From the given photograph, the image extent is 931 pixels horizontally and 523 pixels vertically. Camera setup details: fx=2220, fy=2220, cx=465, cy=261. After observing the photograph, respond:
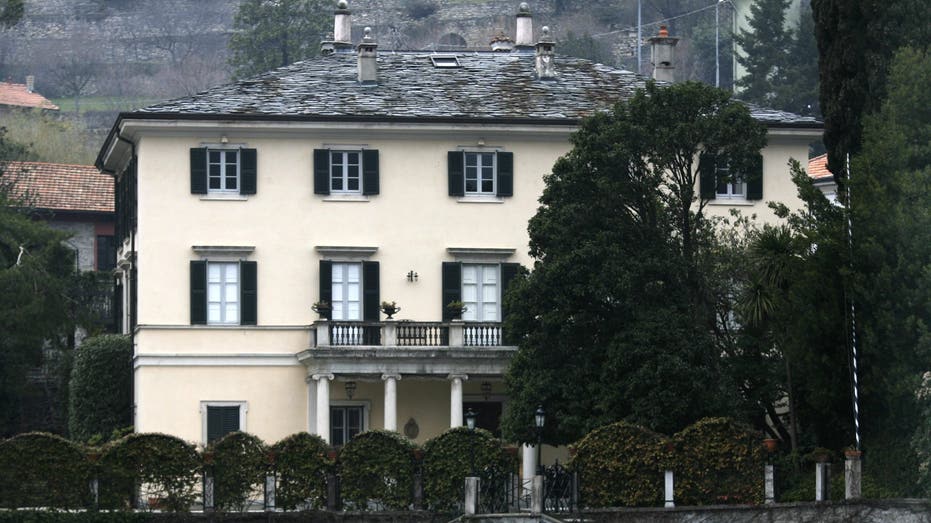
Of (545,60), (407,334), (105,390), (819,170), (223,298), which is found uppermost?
Answer: (545,60)

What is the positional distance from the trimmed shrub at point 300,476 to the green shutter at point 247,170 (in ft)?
36.3

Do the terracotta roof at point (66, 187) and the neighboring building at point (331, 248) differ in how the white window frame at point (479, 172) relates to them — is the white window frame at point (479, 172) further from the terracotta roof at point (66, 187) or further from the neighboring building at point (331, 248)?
the terracotta roof at point (66, 187)

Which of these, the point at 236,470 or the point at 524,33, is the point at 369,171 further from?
the point at 236,470

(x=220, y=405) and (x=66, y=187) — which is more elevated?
(x=66, y=187)

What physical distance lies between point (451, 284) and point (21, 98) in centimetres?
8761

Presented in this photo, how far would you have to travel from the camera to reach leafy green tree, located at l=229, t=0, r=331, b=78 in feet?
335

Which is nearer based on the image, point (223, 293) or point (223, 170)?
point (223, 293)

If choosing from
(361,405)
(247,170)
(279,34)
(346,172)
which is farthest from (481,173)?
(279,34)

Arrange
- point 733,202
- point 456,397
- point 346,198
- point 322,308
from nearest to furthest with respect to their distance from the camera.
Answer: point 456,397 < point 322,308 < point 346,198 < point 733,202

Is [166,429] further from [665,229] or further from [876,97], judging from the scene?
[876,97]

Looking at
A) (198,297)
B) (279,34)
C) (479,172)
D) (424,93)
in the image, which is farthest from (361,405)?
(279,34)

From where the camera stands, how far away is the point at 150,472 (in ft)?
143

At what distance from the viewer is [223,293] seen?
52969 millimetres

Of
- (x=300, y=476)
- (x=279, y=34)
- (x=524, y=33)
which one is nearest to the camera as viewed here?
(x=300, y=476)
